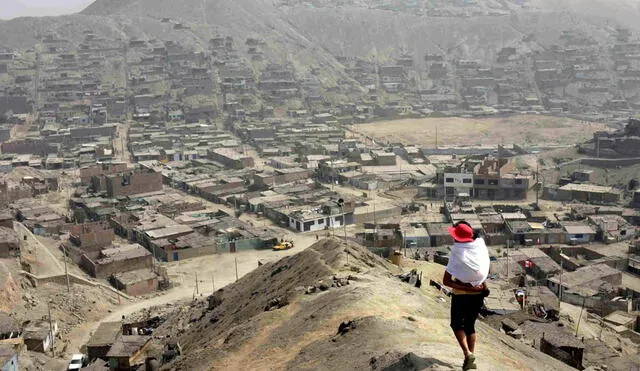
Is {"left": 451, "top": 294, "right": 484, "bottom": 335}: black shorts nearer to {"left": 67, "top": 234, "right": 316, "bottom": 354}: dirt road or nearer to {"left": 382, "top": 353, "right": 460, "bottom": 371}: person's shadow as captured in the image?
{"left": 382, "top": 353, "right": 460, "bottom": 371}: person's shadow

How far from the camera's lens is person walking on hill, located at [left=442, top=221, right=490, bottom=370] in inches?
326

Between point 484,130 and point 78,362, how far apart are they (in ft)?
202

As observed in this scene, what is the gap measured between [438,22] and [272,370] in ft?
385

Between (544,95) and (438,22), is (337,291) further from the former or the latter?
(438,22)

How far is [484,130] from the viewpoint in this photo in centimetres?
7600

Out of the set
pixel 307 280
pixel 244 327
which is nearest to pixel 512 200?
pixel 307 280

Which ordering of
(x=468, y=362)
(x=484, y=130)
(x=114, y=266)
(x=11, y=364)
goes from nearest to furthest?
(x=468, y=362) < (x=11, y=364) < (x=114, y=266) < (x=484, y=130)

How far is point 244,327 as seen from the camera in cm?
1631

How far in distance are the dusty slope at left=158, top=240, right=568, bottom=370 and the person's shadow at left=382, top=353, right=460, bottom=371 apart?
0.6 inches

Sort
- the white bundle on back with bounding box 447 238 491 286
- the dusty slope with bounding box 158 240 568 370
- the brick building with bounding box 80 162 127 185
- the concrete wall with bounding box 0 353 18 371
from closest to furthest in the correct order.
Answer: the white bundle on back with bounding box 447 238 491 286 < the dusty slope with bounding box 158 240 568 370 < the concrete wall with bounding box 0 353 18 371 < the brick building with bounding box 80 162 127 185

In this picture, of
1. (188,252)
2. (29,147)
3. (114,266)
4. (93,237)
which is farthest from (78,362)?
(29,147)

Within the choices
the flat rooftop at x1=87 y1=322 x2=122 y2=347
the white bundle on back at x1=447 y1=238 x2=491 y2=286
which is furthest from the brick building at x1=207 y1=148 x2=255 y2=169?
the white bundle on back at x1=447 y1=238 x2=491 y2=286

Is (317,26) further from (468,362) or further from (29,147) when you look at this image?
(468,362)

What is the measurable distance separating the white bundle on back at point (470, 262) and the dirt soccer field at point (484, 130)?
197 feet
